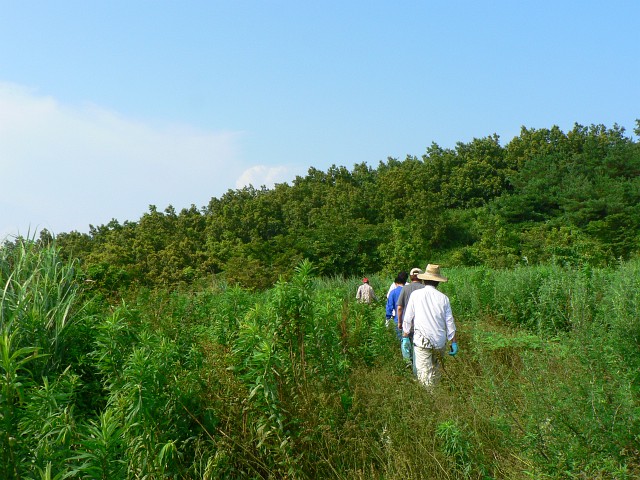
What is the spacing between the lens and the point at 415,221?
4944cm

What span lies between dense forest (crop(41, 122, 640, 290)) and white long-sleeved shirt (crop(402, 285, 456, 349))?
72.4 ft

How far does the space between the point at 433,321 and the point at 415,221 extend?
43152 millimetres

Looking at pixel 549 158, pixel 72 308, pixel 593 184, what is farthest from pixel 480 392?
pixel 549 158

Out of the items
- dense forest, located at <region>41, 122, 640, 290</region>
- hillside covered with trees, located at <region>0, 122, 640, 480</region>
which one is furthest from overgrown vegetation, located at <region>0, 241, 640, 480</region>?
dense forest, located at <region>41, 122, 640, 290</region>

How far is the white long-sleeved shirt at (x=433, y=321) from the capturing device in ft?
22.4

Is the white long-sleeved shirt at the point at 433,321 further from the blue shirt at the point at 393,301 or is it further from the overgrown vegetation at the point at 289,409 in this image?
the blue shirt at the point at 393,301

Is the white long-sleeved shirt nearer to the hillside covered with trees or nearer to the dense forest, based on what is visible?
the hillside covered with trees

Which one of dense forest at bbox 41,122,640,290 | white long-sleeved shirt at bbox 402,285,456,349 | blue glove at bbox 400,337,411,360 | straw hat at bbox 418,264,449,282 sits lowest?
blue glove at bbox 400,337,411,360

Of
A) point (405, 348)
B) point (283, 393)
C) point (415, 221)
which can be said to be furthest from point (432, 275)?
point (415, 221)

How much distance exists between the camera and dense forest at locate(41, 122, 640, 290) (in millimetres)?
39844

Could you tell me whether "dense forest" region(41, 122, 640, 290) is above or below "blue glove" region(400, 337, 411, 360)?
above

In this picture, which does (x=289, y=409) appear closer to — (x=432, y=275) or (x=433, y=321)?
(x=433, y=321)

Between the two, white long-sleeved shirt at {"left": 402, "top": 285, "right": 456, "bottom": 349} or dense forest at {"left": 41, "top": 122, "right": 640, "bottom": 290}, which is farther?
dense forest at {"left": 41, "top": 122, "right": 640, "bottom": 290}

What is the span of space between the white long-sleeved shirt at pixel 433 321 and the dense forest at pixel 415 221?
22.1 metres
